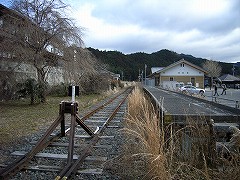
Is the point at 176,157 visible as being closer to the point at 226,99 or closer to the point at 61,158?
the point at 61,158

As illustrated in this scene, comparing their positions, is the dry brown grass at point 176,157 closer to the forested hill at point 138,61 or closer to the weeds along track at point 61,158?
the weeds along track at point 61,158

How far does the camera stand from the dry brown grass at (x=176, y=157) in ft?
11.9

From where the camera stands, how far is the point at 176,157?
443cm

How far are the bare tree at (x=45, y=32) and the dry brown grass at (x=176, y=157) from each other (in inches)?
425

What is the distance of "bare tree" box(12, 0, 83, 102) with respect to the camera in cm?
1405

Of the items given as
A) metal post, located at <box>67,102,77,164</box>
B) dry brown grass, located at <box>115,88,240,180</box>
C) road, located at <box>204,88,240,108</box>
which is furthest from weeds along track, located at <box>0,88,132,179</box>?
road, located at <box>204,88,240,108</box>

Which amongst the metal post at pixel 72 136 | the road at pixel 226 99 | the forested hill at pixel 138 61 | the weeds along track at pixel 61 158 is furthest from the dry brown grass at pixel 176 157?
the forested hill at pixel 138 61

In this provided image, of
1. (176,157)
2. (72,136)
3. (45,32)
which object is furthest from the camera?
(45,32)

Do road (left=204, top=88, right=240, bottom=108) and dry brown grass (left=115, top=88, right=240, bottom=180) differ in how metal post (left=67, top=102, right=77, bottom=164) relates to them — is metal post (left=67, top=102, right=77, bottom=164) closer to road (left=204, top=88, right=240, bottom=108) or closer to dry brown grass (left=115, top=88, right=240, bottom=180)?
dry brown grass (left=115, top=88, right=240, bottom=180)

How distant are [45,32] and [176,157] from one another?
12228mm

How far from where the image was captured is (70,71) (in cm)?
1523

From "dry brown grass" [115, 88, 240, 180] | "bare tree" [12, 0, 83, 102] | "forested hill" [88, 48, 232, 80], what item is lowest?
"dry brown grass" [115, 88, 240, 180]

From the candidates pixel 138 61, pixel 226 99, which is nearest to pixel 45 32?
pixel 226 99

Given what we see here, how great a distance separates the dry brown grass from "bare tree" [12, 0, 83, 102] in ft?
35.4
